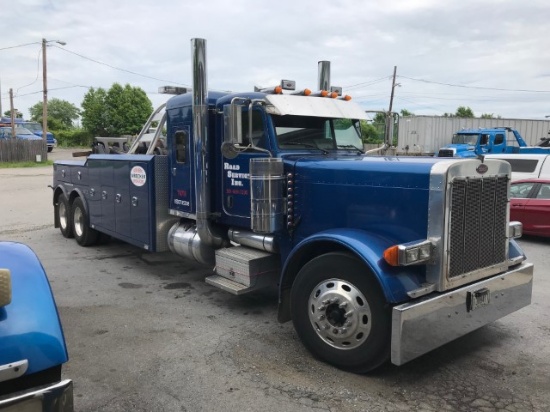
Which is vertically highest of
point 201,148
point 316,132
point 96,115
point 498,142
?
point 96,115

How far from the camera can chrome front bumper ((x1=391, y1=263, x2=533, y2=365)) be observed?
3.58m

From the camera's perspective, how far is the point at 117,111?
5422cm

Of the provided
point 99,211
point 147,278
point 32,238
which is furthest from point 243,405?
point 32,238

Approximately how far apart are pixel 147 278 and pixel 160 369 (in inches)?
117

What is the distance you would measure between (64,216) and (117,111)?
47.7 metres

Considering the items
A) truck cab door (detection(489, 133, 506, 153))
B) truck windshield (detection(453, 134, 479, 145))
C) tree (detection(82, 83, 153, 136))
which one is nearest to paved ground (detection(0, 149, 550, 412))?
truck cab door (detection(489, 133, 506, 153))

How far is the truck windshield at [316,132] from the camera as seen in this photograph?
5.21 m

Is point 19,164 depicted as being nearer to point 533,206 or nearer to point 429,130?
point 429,130

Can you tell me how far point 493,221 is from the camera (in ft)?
14.1

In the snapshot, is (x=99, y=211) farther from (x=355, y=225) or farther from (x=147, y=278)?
(x=355, y=225)

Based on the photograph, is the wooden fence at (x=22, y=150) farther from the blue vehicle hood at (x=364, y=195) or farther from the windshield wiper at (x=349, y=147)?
Answer: the blue vehicle hood at (x=364, y=195)

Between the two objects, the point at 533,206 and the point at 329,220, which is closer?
the point at 329,220

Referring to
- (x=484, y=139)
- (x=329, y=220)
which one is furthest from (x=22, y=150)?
(x=329, y=220)

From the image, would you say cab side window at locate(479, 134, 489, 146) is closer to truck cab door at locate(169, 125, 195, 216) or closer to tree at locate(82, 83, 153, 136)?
truck cab door at locate(169, 125, 195, 216)
